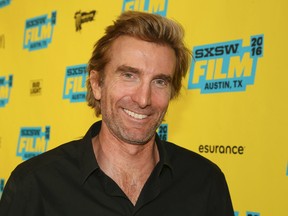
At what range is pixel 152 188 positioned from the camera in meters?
1.65

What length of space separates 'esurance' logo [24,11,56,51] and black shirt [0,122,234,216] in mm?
2121

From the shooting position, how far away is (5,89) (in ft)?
13.6

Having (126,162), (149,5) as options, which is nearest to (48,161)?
(126,162)

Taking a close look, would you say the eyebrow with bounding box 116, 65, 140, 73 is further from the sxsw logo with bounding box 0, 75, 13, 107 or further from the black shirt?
the sxsw logo with bounding box 0, 75, 13, 107

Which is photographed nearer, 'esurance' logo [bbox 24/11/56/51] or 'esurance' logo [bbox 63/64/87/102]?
'esurance' logo [bbox 63/64/87/102]

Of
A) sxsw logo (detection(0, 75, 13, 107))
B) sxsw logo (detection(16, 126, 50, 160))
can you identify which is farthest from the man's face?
sxsw logo (detection(0, 75, 13, 107))

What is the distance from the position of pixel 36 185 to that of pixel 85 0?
2054 millimetres

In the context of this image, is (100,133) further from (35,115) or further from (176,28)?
(35,115)

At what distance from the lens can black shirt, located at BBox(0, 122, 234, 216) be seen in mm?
1555

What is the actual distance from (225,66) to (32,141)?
6.13 feet

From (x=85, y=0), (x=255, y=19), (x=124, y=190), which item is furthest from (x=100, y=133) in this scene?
(x=85, y=0)

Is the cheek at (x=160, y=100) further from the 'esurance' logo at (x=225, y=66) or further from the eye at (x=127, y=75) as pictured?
the 'esurance' logo at (x=225, y=66)

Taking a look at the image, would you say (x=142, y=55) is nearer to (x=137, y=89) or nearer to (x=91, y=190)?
(x=137, y=89)

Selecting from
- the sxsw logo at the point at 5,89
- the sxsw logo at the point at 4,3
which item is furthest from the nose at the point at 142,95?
the sxsw logo at the point at 4,3
